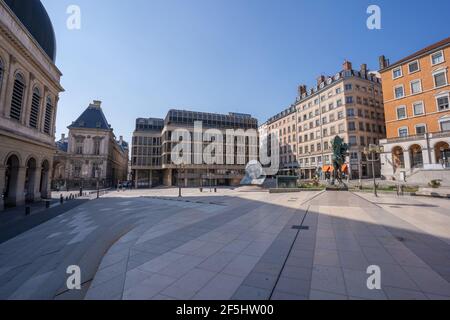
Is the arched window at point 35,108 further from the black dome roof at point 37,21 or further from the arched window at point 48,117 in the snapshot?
the black dome roof at point 37,21

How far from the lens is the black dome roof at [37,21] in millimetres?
18906

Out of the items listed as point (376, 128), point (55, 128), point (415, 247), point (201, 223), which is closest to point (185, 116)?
point (55, 128)

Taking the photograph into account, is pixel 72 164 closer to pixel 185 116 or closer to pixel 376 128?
pixel 185 116

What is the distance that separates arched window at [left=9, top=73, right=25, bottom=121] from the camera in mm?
18250

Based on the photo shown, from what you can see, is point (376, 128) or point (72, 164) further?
point (72, 164)

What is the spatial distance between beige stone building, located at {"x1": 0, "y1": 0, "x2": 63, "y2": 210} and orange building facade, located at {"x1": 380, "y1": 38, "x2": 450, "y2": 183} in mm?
46837

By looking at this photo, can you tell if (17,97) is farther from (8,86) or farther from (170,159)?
(170,159)

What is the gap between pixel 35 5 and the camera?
852 inches

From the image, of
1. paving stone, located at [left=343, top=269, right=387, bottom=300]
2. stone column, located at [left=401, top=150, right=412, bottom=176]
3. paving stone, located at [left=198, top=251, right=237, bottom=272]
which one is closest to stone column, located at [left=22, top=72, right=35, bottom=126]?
paving stone, located at [left=198, top=251, right=237, bottom=272]

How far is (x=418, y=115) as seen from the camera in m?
32.6

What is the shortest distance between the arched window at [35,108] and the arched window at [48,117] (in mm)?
1998

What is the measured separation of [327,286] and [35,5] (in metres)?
34.9
